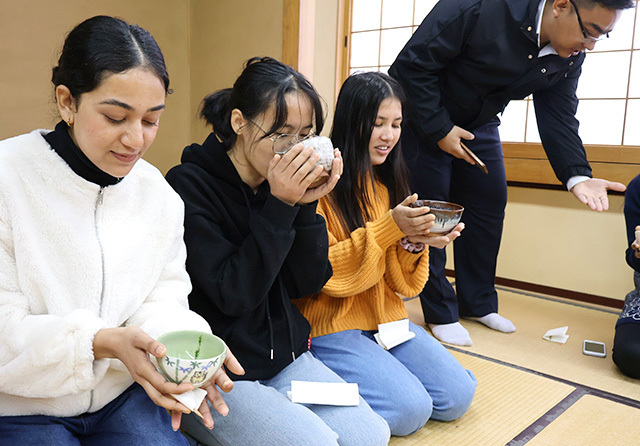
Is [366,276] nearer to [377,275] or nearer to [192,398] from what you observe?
[377,275]

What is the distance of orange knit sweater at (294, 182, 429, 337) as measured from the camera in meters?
1.64

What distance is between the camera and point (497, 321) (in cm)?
258

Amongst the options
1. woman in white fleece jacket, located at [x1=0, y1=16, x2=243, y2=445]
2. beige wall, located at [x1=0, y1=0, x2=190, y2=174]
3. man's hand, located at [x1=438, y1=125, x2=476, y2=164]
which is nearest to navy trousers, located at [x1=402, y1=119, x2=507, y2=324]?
man's hand, located at [x1=438, y1=125, x2=476, y2=164]

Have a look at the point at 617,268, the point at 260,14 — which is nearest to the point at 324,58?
the point at 260,14

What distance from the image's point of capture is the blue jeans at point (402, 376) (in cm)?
155

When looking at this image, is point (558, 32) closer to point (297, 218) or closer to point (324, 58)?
point (297, 218)

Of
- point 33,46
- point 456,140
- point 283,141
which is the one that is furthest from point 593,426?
point 33,46

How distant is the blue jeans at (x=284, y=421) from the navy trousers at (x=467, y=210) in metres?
1.13

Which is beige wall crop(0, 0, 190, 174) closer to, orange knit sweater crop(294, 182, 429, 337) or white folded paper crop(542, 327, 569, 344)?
orange knit sweater crop(294, 182, 429, 337)

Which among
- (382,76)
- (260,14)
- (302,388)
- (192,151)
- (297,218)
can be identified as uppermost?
(260,14)

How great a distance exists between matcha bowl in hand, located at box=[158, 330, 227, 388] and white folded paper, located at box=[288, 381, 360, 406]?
0.46m

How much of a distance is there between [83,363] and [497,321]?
81.3 inches

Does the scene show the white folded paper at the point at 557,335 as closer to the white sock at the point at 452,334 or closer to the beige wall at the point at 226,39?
the white sock at the point at 452,334

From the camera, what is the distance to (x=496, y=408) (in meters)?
1.79
